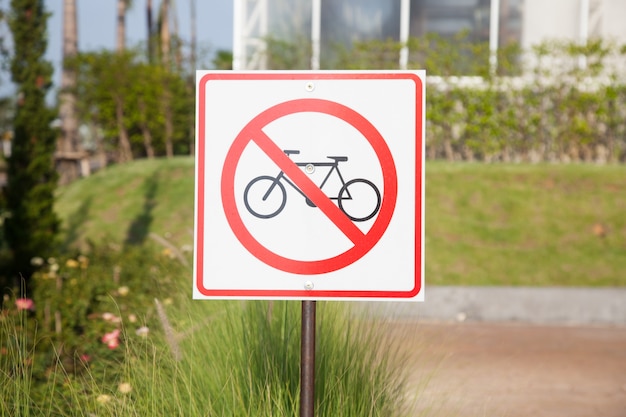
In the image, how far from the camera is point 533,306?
30.0 feet

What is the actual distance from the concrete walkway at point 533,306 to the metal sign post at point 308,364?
6.63m

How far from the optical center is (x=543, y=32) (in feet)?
59.3

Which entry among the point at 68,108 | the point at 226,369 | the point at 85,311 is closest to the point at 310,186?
the point at 226,369

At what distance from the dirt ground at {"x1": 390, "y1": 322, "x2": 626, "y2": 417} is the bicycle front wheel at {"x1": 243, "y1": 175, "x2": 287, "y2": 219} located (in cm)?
153

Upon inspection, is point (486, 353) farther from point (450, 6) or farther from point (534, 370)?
point (450, 6)

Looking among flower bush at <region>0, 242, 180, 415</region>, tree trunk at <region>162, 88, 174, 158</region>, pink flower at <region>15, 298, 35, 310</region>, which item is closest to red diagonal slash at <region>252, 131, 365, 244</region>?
flower bush at <region>0, 242, 180, 415</region>

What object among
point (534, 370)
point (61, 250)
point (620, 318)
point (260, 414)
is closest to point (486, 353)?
point (534, 370)

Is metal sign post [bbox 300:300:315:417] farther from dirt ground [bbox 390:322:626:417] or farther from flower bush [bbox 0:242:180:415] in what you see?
flower bush [bbox 0:242:180:415]

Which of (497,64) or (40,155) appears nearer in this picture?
(40,155)

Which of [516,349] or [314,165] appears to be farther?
[516,349]

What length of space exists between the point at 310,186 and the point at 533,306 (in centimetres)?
709

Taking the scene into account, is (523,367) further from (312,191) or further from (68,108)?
(68,108)

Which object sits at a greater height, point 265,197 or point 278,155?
point 278,155

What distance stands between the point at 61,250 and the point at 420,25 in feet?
28.4
